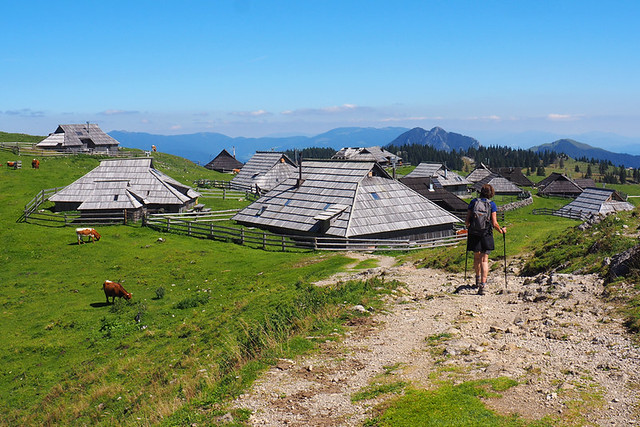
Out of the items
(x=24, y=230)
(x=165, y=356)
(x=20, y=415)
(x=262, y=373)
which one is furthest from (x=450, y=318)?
(x=24, y=230)

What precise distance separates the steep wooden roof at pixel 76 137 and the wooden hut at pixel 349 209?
51371mm

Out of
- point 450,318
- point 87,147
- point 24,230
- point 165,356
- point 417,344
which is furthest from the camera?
point 87,147

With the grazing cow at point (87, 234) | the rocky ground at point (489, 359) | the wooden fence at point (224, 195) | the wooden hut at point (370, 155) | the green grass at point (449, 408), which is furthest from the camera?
the wooden hut at point (370, 155)

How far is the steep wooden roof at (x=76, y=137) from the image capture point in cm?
8006

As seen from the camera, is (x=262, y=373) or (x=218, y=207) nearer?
(x=262, y=373)

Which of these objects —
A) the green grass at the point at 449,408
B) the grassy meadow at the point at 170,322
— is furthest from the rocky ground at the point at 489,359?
the grassy meadow at the point at 170,322

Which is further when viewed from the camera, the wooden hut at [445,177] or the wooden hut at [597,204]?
the wooden hut at [445,177]

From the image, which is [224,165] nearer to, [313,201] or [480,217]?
[313,201]

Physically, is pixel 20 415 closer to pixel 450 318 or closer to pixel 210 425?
pixel 210 425

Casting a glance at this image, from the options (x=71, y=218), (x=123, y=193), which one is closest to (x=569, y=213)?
(x=123, y=193)

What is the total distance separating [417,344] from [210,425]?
484 cm

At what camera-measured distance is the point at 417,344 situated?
11211mm

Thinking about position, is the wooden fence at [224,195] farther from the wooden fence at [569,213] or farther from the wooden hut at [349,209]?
the wooden fence at [569,213]

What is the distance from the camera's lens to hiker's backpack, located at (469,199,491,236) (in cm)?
1402
